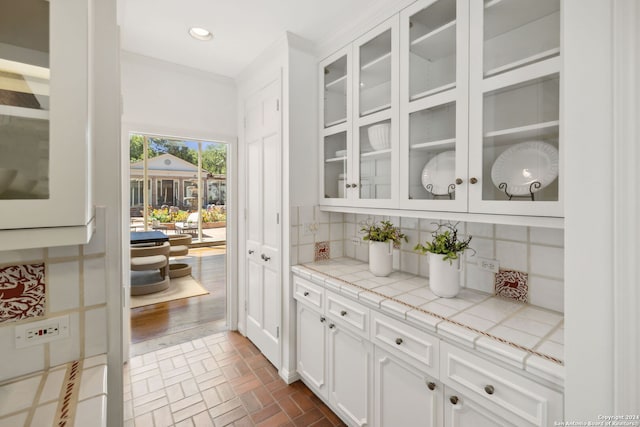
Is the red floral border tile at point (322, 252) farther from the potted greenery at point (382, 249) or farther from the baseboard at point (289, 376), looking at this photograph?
the baseboard at point (289, 376)

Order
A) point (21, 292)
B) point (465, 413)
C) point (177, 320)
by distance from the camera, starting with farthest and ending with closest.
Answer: point (177, 320) < point (465, 413) < point (21, 292)

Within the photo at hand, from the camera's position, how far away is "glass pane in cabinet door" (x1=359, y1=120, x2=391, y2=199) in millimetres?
1718

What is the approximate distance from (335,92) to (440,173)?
3.47 feet

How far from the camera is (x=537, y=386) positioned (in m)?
0.92

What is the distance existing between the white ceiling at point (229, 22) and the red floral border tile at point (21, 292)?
1.59 metres

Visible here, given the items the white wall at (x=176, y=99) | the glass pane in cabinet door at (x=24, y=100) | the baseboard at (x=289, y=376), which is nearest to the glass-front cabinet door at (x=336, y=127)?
the white wall at (x=176, y=99)

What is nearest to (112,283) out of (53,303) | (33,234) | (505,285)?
(53,303)

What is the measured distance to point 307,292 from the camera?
197 centimetres

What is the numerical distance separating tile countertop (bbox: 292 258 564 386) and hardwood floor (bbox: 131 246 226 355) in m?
1.86

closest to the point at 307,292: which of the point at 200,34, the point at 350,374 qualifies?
the point at 350,374

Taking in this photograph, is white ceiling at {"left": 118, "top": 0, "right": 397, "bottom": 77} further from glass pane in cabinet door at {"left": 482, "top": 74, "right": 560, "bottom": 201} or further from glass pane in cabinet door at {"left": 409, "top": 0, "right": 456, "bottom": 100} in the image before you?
glass pane in cabinet door at {"left": 482, "top": 74, "right": 560, "bottom": 201}

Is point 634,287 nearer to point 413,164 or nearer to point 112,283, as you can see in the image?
point 413,164

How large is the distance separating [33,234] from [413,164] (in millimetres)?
1541

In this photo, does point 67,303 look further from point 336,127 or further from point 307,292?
point 336,127
